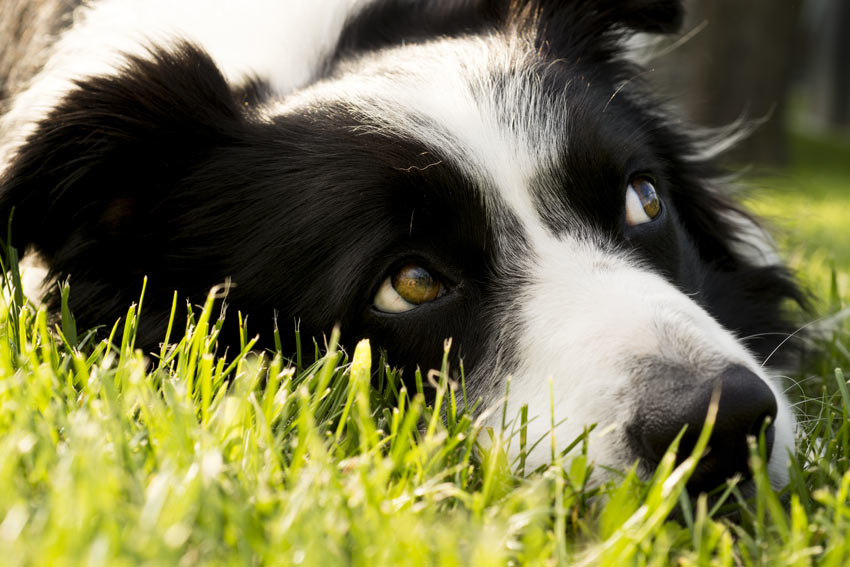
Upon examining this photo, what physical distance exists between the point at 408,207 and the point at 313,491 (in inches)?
37.0

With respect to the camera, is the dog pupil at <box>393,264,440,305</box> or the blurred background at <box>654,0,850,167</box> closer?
the dog pupil at <box>393,264,440,305</box>

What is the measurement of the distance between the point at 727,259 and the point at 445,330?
1.44m

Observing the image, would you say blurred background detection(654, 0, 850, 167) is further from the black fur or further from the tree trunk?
the black fur

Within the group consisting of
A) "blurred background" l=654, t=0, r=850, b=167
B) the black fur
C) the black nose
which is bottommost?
"blurred background" l=654, t=0, r=850, b=167

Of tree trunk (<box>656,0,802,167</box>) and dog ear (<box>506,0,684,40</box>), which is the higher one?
dog ear (<box>506,0,684,40</box>)

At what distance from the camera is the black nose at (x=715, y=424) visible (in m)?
1.70

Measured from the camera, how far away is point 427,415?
183 cm

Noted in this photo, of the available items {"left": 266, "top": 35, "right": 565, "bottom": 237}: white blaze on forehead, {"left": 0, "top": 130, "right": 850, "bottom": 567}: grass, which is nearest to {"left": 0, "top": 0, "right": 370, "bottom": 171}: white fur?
{"left": 266, "top": 35, "right": 565, "bottom": 237}: white blaze on forehead

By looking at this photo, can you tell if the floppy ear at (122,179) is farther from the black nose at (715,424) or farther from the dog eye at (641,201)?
the black nose at (715,424)

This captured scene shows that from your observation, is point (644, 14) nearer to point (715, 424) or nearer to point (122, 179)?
point (122, 179)

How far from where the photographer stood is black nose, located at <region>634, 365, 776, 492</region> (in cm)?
170

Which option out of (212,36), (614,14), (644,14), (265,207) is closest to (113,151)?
(265,207)

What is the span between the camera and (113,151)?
249 centimetres

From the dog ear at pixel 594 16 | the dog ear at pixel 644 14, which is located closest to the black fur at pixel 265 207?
the dog ear at pixel 594 16
